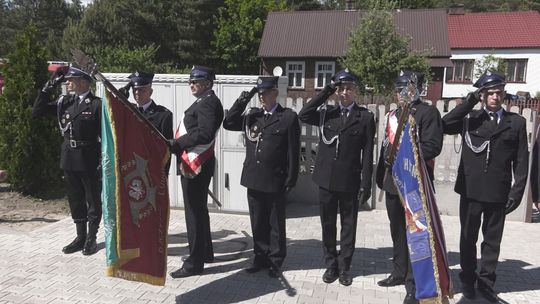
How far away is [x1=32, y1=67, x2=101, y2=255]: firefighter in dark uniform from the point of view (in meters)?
5.19

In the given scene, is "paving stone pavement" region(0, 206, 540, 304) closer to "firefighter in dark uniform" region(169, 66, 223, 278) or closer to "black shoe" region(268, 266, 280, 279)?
"black shoe" region(268, 266, 280, 279)

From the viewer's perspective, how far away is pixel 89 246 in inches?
212

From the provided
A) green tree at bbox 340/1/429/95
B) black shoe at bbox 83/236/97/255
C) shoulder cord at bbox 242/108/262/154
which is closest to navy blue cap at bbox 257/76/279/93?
shoulder cord at bbox 242/108/262/154

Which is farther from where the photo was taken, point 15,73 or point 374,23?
point 374,23

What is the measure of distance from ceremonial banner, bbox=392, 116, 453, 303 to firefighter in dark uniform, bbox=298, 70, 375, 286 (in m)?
0.67

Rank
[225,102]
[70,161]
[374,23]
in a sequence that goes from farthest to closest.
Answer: [374,23]
[225,102]
[70,161]

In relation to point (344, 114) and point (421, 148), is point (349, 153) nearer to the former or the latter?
point (344, 114)

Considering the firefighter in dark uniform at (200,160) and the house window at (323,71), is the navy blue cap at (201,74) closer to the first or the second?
the firefighter in dark uniform at (200,160)

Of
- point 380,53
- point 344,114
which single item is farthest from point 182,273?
point 380,53

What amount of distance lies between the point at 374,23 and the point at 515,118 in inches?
718

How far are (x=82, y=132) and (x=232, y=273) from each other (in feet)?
7.67

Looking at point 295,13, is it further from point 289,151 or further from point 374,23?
point 289,151

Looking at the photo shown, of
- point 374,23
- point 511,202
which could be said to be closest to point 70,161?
point 511,202

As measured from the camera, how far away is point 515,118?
431 cm
